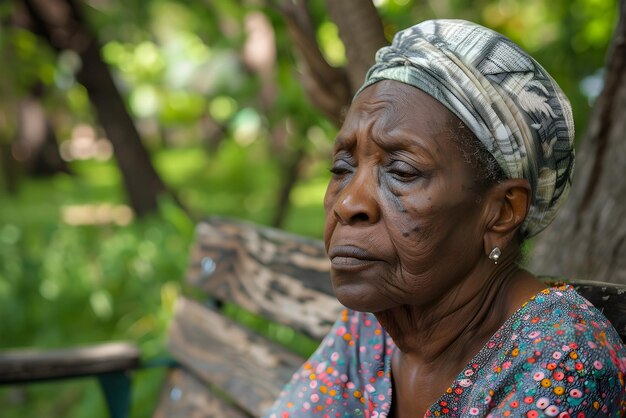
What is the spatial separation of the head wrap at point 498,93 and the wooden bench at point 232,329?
0.94 m

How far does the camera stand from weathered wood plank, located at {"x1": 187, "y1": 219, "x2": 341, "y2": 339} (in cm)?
255

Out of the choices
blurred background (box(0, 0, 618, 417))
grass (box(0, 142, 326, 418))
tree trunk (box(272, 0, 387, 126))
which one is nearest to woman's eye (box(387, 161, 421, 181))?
tree trunk (box(272, 0, 387, 126))

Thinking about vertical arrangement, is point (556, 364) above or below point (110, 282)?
above

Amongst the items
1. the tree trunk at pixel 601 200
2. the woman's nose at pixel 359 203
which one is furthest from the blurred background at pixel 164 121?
the woman's nose at pixel 359 203

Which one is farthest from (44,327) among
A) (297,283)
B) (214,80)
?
(297,283)

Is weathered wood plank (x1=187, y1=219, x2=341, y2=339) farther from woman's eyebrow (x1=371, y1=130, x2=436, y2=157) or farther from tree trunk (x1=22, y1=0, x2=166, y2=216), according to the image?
tree trunk (x1=22, y1=0, x2=166, y2=216)

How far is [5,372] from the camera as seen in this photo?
2.91 metres

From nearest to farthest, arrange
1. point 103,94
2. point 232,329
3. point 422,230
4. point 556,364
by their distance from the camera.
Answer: point 556,364, point 422,230, point 232,329, point 103,94

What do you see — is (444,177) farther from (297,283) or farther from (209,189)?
(209,189)

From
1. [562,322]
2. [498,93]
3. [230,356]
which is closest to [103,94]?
[230,356]

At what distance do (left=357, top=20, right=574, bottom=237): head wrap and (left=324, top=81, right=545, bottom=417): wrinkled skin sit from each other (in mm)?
39

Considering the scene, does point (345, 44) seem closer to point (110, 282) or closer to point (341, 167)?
point (341, 167)

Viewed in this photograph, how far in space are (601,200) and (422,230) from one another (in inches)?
55.0

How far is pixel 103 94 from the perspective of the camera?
6762 mm
